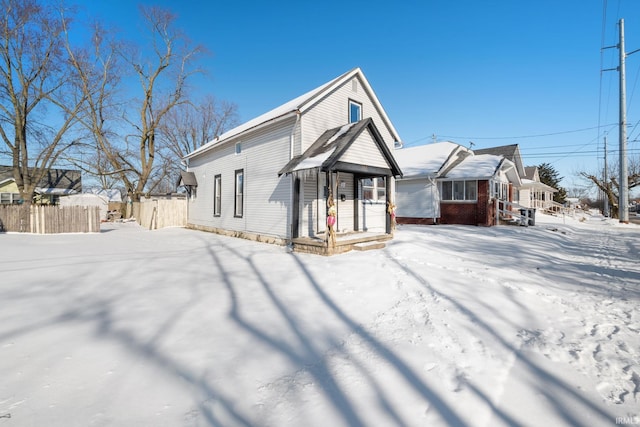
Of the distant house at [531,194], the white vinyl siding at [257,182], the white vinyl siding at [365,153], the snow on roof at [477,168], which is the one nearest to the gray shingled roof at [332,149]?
the white vinyl siding at [365,153]

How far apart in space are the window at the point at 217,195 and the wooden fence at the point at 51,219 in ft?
18.4

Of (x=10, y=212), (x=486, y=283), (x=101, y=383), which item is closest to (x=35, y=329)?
(x=101, y=383)

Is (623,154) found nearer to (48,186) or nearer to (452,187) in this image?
(452,187)

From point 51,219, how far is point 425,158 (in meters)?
20.7

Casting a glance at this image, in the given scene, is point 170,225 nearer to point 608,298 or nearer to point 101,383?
point 101,383

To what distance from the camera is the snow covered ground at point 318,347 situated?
7.43ft

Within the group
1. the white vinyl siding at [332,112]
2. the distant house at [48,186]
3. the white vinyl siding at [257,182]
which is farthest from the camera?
the distant house at [48,186]

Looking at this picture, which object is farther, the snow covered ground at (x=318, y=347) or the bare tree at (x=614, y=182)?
the bare tree at (x=614, y=182)

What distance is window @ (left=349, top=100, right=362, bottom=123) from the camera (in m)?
11.7

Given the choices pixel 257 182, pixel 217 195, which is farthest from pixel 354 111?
pixel 217 195

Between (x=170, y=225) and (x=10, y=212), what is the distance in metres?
6.79

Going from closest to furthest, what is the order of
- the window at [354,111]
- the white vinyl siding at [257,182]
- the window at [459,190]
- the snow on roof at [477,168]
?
the white vinyl siding at [257,182] < the window at [354,111] < the snow on roof at [477,168] < the window at [459,190]

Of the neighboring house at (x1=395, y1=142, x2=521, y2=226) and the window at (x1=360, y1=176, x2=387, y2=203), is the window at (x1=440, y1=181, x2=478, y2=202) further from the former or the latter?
the window at (x1=360, y1=176, x2=387, y2=203)

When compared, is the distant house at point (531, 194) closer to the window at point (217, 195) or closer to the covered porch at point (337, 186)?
the covered porch at point (337, 186)
